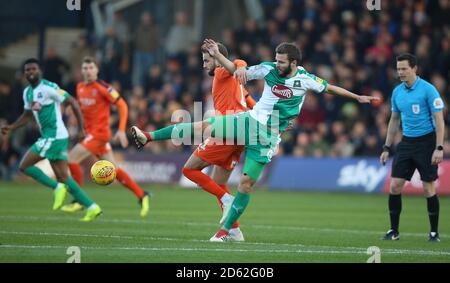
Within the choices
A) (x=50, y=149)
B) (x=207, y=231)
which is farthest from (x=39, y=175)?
(x=207, y=231)

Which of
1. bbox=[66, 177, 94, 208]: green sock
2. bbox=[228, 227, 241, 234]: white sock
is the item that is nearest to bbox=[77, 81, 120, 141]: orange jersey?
bbox=[66, 177, 94, 208]: green sock

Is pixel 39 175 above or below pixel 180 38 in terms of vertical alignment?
below

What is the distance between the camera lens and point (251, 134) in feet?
40.6

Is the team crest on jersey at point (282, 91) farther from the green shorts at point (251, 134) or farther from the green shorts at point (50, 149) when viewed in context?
the green shorts at point (50, 149)

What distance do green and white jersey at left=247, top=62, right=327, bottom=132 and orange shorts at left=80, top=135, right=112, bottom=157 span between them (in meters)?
6.33

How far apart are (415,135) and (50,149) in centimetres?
655

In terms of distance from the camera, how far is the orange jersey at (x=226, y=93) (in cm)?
1338

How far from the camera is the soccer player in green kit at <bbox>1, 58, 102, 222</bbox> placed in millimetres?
16406

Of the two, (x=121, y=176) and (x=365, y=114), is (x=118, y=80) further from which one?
(x=121, y=176)

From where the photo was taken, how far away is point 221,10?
33.4 meters

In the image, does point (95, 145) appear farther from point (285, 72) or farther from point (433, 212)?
point (433, 212)

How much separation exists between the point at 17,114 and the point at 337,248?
2047cm

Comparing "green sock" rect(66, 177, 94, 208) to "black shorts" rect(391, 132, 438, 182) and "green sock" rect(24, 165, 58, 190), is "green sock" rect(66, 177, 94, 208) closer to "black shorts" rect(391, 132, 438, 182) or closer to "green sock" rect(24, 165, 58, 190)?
"green sock" rect(24, 165, 58, 190)
